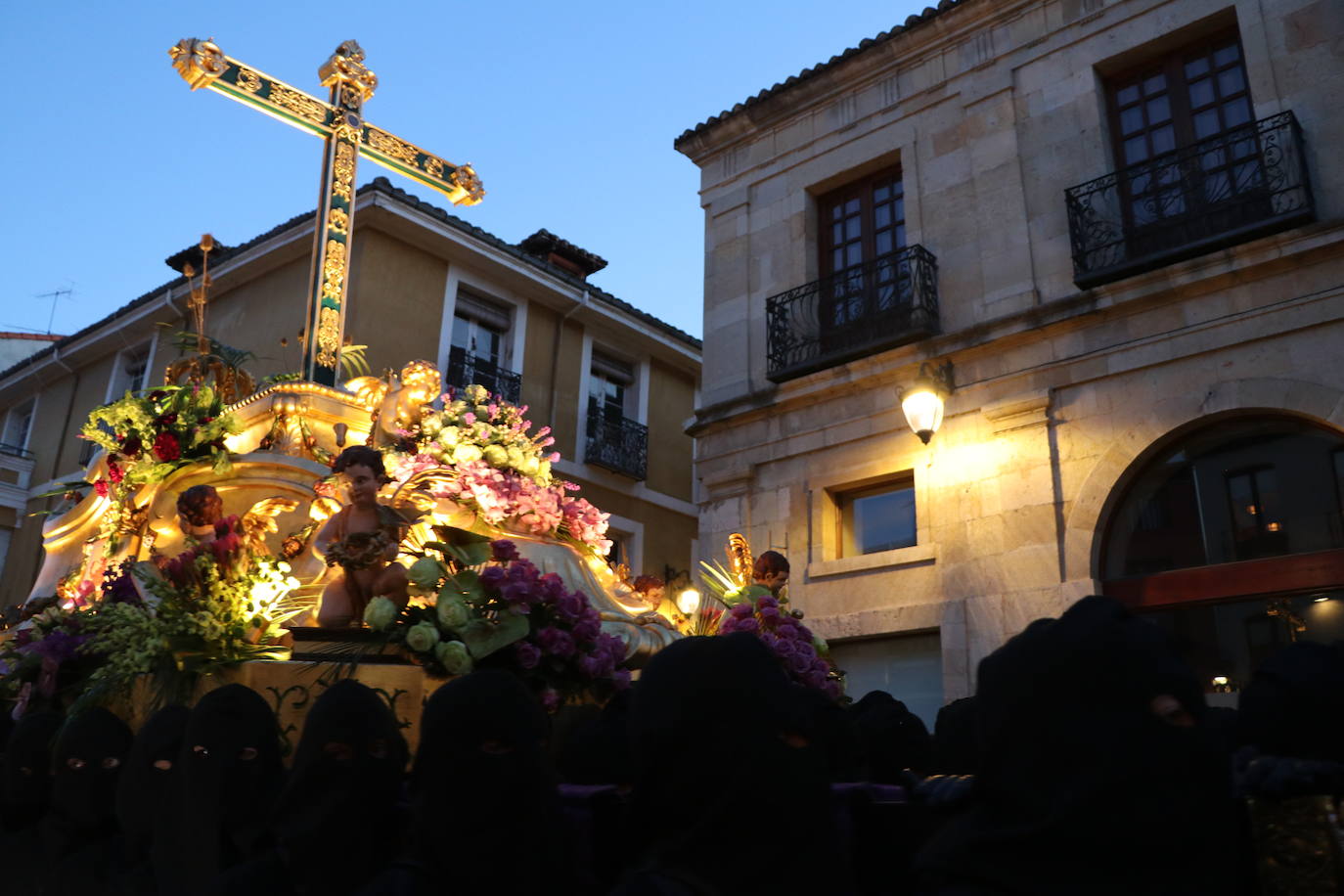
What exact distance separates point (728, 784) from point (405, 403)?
4768 mm

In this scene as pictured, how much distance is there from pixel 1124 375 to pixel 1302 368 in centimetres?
145

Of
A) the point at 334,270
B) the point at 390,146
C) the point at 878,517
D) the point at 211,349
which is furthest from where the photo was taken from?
the point at 878,517

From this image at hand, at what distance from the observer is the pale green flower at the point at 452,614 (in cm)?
388

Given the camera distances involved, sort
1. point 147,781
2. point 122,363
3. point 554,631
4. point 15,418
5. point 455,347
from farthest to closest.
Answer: point 15,418 < point 122,363 < point 455,347 < point 554,631 < point 147,781

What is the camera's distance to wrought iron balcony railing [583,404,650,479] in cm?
2009

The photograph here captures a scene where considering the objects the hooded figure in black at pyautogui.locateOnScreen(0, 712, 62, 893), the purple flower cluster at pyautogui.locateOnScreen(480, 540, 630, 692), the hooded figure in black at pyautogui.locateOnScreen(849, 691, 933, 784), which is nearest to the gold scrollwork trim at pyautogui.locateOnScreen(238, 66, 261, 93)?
the hooded figure in black at pyautogui.locateOnScreen(0, 712, 62, 893)

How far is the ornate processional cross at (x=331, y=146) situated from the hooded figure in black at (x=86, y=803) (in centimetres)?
402

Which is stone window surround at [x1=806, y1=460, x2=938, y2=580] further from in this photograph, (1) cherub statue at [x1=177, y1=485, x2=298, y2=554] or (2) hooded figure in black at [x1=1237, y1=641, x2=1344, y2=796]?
(2) hooded figure in black at [x1=1237, y1=641, x2=1344, y2=796]

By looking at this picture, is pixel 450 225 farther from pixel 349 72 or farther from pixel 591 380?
pixel 349 72

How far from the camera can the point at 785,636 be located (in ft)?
16.5

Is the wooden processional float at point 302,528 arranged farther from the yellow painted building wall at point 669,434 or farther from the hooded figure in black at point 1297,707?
the yellow painted building wall at point 669,434

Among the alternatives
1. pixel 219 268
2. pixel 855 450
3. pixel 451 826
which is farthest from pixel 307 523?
pixel 219 268

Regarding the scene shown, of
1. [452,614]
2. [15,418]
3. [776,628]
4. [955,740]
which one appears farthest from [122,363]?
[955,740]

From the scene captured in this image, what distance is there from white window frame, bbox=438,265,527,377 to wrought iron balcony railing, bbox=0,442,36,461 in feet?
36.8
